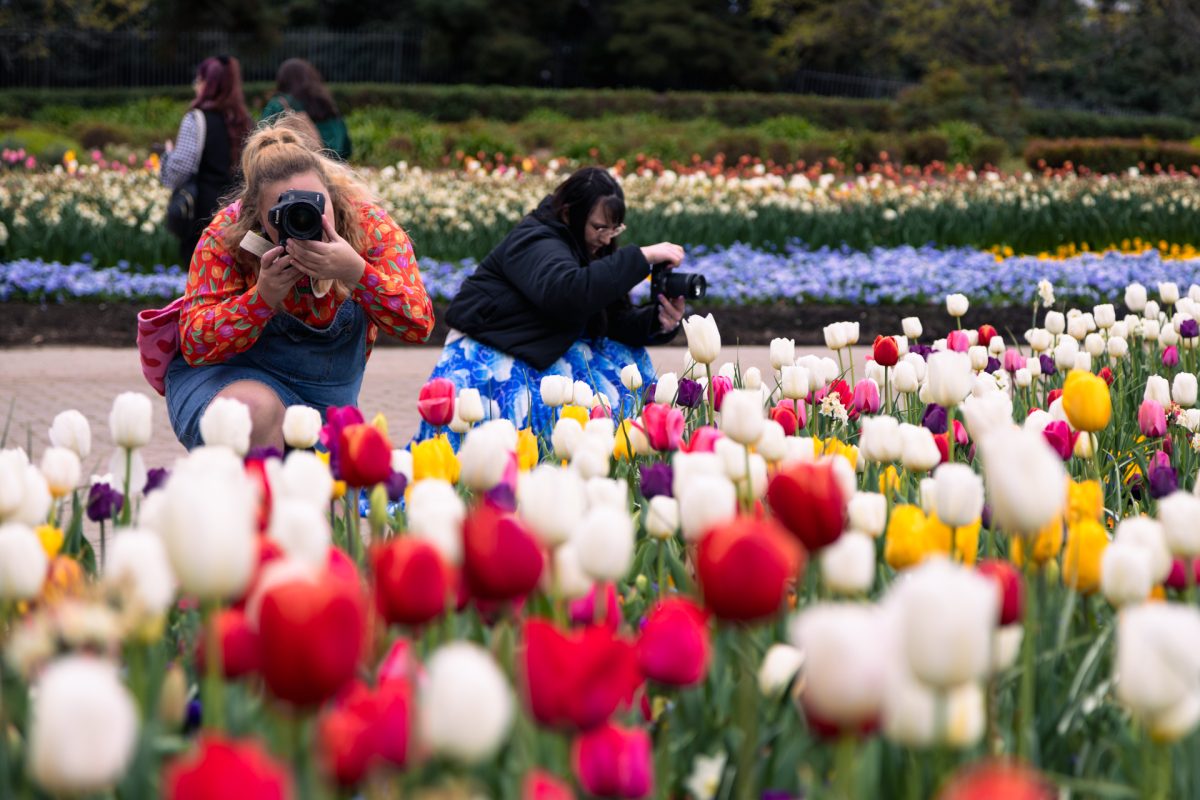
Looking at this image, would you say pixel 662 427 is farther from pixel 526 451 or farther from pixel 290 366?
pixel 290 366

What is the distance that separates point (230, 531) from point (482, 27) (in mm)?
34834

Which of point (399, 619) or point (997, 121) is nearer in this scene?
point (399, 619)

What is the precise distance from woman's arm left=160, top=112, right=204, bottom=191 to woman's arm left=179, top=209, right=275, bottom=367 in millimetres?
3762

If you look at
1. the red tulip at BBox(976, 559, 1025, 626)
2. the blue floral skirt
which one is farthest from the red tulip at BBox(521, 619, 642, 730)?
the blue floral skirt

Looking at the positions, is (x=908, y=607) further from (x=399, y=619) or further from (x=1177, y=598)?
(x=1177, y=598)

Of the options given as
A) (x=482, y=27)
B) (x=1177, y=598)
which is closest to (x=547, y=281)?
(x=1177, y=598)

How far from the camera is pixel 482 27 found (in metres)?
34.5

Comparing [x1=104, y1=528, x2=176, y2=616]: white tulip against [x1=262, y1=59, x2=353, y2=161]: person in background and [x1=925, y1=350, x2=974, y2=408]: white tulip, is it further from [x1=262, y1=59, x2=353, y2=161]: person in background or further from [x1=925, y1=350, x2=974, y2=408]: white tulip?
[x1=262, y1=59, x2=353, y2=161]: person in background

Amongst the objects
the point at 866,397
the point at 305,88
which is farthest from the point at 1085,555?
the point at 305,88

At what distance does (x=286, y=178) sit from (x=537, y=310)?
1158 millimetres

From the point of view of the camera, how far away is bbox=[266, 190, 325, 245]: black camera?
3.07 meters

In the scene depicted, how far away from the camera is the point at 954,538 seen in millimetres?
1596

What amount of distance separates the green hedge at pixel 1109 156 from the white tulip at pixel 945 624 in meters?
18.6

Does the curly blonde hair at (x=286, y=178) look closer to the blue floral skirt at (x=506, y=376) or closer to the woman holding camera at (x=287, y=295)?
the woman holding camera at (x=287, y=295)
